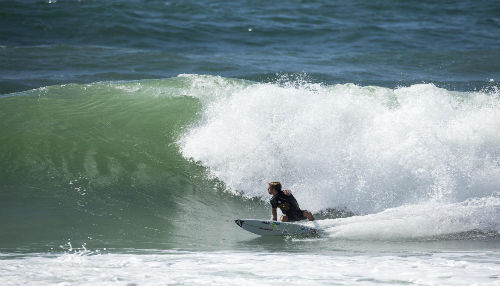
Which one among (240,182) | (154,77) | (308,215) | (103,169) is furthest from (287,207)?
(154,77)

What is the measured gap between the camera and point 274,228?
852cm

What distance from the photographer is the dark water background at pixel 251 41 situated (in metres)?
18.0

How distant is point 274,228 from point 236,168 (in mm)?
2530

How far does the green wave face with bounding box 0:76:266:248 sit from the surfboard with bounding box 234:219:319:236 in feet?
1.71

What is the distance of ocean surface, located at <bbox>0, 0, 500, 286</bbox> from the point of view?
22.6 feet

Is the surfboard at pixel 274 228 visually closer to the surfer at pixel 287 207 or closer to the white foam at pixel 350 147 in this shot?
the surfer at pixel 287 207

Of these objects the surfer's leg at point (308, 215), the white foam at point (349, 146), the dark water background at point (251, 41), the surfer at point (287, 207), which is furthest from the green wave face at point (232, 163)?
the dark water background at point (251, 41)

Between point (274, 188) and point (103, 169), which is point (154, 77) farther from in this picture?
point (274, 188)

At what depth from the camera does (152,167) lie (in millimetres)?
11281

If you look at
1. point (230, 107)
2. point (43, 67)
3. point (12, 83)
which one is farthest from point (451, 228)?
point (43, 67)

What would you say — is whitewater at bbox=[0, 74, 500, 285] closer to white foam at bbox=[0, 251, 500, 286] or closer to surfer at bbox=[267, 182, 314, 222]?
white foam at bbox=[0, 251, 500, 286]

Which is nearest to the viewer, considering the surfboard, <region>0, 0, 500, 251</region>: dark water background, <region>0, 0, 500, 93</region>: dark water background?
the surfboard

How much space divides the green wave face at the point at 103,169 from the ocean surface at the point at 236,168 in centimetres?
4

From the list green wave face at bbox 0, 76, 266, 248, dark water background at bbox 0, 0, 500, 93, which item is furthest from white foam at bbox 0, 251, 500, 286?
dark water background at bbox 0, 0, 500, 93
